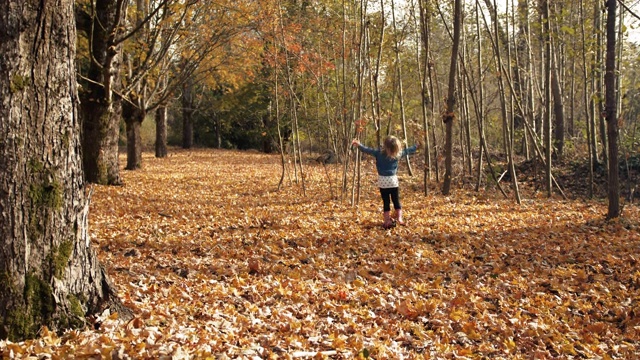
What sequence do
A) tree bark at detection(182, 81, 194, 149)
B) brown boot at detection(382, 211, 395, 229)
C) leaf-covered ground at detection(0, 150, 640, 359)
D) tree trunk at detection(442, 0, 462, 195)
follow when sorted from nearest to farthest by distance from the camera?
leaf-covered ground at detection(0, 150, 640, 359) → brown boot at detection(382, 211, 395, 229) → tree trunk at detection(442, 0, 462, 195) → tree bark at detection(182, 81, 194, 149)

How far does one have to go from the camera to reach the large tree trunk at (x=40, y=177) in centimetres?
306

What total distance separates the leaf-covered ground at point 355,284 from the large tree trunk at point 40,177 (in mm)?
211

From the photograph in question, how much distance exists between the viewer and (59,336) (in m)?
3.22

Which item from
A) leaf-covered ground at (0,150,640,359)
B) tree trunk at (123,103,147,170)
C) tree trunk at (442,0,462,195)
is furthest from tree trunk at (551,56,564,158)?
tree trunk at (123,103,147,170)

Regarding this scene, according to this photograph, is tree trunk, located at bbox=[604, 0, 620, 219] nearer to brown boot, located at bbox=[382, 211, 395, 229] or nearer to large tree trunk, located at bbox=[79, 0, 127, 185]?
brown boot, located at bbox=[382, 211, 395, 229]

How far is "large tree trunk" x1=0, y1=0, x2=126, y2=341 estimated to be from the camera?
3.06 meters

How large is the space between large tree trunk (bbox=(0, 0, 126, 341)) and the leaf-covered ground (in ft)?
0.69

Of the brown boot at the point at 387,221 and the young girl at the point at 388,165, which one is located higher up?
the young girl at the point at 388,165

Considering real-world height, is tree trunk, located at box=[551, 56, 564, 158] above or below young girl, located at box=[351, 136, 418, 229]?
above

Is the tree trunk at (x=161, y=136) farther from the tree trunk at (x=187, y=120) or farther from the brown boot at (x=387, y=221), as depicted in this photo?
the brown boot at (x=387, y=221)

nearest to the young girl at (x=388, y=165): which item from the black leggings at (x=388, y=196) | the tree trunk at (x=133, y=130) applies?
the black leggings at (x=388, y=196)

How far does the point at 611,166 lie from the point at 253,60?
1308cm

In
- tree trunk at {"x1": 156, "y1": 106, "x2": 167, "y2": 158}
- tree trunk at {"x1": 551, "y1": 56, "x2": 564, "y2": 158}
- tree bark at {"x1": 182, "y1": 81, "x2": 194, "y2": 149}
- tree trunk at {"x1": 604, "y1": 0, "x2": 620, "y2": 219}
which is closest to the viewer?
tree trunk at {"x1": 604, "y1": 0, "x2": 620, "y2": 219}

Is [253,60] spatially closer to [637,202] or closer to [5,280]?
[637,202]
